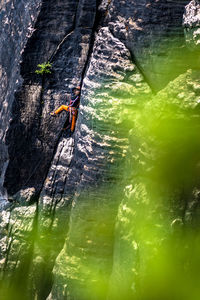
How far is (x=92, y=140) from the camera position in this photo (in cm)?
707

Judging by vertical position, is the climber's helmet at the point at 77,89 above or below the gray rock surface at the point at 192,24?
below

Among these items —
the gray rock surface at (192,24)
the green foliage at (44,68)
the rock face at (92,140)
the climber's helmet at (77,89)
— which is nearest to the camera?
the gray rock surface at (192,24)

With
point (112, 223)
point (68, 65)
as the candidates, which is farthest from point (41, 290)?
point (68, 65)

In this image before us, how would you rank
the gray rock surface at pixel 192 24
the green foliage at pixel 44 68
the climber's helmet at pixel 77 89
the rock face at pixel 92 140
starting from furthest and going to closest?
1. the green foliage at pixel 44 68
2. the climber's helmet at pixel 77 89
3. the rock face at pixel 92 140
4. the gray rock surface at pixel 192 24

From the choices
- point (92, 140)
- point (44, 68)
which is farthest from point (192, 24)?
point (44, 68)

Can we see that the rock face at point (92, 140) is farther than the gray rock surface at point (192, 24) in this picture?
Yes

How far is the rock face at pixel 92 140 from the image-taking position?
19.5 feet

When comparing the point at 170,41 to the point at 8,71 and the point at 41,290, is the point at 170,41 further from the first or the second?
the point at 41,290

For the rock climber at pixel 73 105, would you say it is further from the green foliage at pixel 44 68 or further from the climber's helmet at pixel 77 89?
the green foliage at pixel 44 68

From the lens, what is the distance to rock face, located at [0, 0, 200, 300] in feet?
19.5

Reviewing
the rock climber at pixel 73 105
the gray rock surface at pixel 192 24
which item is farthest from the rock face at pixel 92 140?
the rock climber at pixel 73 105

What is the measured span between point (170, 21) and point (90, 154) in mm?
2210

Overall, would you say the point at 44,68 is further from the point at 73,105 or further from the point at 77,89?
the point at 73,105

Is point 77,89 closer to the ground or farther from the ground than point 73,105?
farther from the ground
